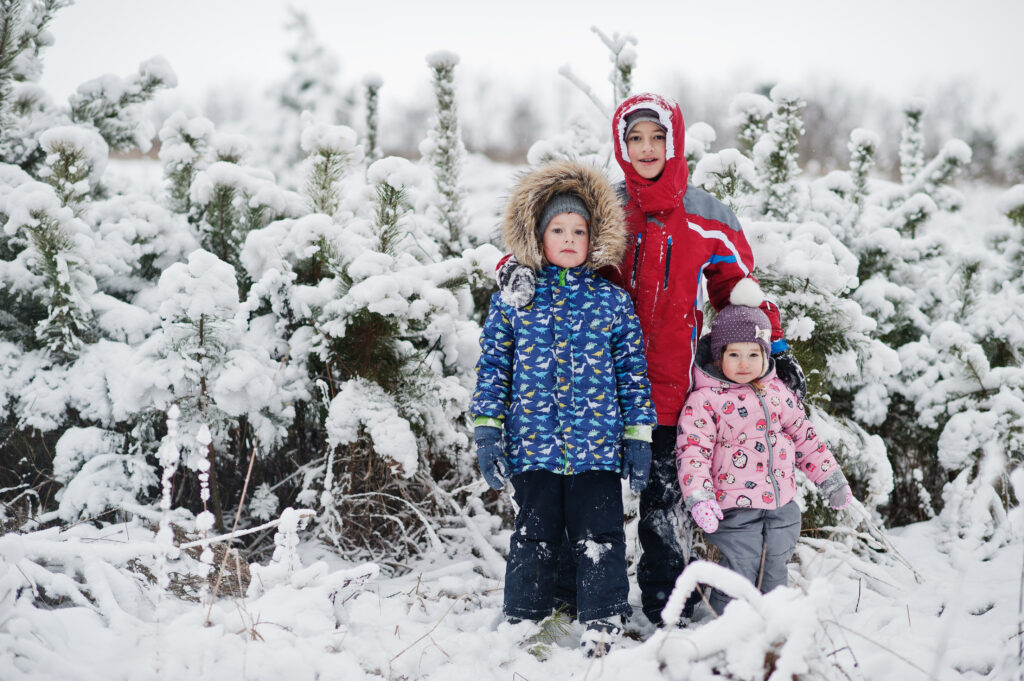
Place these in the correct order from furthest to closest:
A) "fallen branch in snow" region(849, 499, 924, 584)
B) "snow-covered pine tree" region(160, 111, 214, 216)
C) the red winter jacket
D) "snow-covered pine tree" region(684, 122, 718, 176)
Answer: "snow-covered pine tree" region(160, 111, 214, 216), "snow-covered pine tree" region(684, 122, 718, 176), "fallen branch in snow" region(849, 499, 924, 584), the red winter jacket

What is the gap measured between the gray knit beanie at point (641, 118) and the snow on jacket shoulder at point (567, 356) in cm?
29

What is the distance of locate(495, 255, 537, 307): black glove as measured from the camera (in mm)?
2396

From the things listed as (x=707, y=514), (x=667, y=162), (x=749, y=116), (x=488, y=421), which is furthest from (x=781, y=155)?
(x=488, y=421)

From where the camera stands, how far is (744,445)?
2391 mm

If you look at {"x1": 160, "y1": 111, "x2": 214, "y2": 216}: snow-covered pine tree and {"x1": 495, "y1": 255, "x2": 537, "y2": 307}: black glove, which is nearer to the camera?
{"x1": 495, "y1": 255, "x2": 537, "y2": 307}: black glove

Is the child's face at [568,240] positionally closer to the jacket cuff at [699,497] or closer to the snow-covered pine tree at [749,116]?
the jacket cuff at [699,497]

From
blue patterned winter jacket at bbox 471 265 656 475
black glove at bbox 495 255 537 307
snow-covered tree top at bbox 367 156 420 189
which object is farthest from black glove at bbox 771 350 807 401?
snow-covered tree top at bbox 367 156 420 189

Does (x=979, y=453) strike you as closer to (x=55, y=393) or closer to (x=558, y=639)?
(x=558, y=639)

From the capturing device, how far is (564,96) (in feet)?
133

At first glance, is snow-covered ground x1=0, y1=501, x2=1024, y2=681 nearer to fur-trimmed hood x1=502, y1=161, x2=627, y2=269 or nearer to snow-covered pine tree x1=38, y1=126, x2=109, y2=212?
fur-trimmed hood x1=502, y1=161, x2=627, y2=269

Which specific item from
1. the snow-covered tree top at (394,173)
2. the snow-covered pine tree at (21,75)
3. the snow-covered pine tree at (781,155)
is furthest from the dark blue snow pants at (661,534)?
the snow-covered pine tree at (21,75)

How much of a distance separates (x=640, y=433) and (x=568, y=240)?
80cm

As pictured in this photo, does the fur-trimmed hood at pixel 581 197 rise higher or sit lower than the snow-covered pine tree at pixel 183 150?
lower

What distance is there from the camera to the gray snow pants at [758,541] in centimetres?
235
